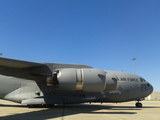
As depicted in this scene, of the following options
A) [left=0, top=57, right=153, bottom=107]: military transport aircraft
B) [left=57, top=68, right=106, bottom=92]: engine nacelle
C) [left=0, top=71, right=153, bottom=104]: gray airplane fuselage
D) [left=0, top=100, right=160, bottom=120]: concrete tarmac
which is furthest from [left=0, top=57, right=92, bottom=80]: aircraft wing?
[left=0, top=100, right=160, bottom=120]: concrete tarmac

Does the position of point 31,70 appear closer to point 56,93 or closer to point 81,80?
point 56,93

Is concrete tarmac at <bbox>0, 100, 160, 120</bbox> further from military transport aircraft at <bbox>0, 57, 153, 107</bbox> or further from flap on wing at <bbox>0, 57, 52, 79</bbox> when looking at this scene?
flap on wing at <bbox>0, 57, 52, 79</bbox>

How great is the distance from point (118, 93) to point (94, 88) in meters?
4.92

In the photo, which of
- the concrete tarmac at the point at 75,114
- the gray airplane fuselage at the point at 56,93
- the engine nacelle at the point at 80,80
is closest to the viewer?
the concrete tarmac at the point at 75,114

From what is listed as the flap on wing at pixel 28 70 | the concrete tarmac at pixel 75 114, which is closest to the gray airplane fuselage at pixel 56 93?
the concrete tarmac at pixel 75 114

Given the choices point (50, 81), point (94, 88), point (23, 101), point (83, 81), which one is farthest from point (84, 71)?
point (23, 101)

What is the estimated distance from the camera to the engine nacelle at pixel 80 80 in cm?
923

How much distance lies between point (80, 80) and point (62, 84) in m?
1.21

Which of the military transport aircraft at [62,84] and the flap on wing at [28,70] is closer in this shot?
the military transport aircraft at [62,84]

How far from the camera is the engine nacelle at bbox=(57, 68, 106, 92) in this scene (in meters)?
9.23

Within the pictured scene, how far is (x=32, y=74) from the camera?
10.7 m

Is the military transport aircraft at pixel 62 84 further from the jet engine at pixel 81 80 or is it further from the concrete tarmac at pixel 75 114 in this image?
the concrete tarmac at pixel 75 114

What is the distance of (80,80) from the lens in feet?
30.7

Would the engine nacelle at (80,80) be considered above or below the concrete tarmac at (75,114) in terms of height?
above
